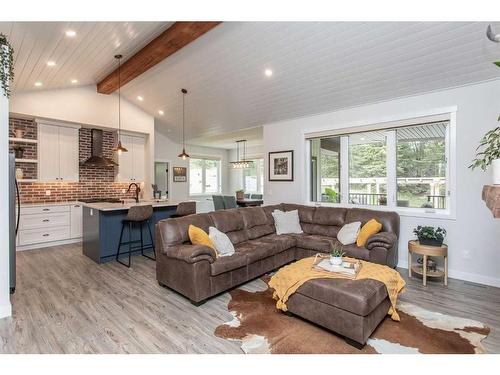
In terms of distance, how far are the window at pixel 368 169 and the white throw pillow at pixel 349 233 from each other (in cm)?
91

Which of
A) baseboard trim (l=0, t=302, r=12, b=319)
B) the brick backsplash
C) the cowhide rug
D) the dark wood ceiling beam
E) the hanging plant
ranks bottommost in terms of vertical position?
the cowhide rug

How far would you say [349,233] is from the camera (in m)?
4.04

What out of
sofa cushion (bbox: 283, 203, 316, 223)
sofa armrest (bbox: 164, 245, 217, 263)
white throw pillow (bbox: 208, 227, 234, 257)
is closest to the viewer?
sofa armrest (bbox: 164, 245, 217, 263)

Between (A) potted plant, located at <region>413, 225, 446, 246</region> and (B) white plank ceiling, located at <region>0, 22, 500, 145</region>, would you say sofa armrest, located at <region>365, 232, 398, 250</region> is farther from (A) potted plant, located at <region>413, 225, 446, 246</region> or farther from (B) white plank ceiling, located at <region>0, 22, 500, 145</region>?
(B) white plank ceiling, located at <region>0, 22, 500, 145</region>

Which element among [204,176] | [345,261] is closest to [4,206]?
[345,261]

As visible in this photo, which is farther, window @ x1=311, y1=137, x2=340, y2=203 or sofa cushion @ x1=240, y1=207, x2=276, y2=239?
window @ x1=311, y1=137, x2=340, y2=203

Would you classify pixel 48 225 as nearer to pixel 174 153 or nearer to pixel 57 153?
pixel 57 153

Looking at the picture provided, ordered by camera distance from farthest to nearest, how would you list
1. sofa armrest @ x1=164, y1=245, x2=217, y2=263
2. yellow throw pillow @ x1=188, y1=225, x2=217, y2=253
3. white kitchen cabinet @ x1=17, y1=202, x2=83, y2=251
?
white kitchen cabinet @ x1=17, y1=202, x2=83, y2=251 → yellow throw pillow @ x1=188, y1=225, x2=217, y2=253 → sofa armrest @ x1=164, y1=245, x2=217, y2=263

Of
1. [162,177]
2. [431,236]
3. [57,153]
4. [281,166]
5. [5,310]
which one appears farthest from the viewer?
[162,177]

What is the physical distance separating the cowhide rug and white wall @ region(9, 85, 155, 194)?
552 centimetres

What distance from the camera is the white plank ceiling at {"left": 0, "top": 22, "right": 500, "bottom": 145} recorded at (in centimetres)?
318

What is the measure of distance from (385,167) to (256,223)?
244 centimetres

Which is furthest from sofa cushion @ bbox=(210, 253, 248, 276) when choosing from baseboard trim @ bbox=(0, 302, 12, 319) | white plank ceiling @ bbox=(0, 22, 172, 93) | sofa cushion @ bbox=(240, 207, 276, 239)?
white plank ceiling @ bbox=(0, 22, 172, 93)

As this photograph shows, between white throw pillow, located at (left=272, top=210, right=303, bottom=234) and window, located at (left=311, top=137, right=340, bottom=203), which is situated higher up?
window, located at (left=311, top=137, right=340, bottom=203)
